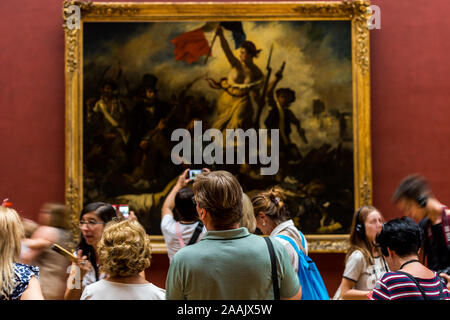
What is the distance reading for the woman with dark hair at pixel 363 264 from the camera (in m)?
5.44

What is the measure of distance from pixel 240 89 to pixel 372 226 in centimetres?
329

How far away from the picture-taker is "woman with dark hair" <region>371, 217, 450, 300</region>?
3562mm

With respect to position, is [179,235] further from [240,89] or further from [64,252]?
[240,89]

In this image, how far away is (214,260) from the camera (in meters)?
2.93

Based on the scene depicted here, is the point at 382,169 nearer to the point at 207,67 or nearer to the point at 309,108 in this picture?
the point at 309,108

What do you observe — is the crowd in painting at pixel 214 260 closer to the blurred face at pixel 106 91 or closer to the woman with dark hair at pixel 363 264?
the woman with dark hair at pixel 363 264

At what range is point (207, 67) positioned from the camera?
817 centimetres

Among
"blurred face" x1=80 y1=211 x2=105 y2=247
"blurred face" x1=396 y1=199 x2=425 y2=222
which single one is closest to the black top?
"blurred face" x1=396 y1=199 x2=425 y2=222

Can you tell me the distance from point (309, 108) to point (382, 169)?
145 cm

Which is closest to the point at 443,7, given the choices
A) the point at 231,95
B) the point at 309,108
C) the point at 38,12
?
the point at 309,108

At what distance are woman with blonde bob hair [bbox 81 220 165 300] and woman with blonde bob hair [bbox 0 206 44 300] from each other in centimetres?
33

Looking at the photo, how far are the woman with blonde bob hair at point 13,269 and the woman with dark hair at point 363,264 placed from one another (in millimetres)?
3191

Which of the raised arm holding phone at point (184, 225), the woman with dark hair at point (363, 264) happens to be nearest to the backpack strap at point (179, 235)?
the raised arm holding phone at point (184, 225)

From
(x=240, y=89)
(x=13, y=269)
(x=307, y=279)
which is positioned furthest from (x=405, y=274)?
(x=240, y=89)
